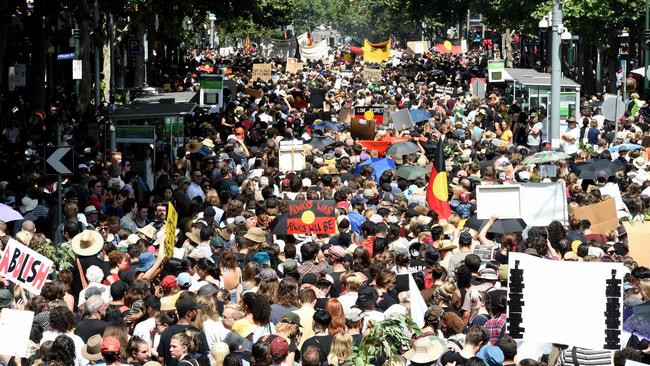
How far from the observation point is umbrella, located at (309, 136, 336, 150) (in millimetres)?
28205

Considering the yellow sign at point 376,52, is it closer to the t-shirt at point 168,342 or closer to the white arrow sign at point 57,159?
the white arrow sign at point 57,159

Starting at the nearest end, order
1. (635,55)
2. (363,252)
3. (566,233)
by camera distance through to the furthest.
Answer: (363,252) → (566,233) → (635,55)

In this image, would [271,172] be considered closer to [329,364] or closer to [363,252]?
[363,252]

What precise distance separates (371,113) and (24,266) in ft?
72.1

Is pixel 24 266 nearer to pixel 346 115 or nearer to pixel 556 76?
pixel 556 76

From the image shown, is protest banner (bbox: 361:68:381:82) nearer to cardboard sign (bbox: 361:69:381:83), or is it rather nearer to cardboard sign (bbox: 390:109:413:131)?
cardboard sign (bbox: 361:69:381:83)

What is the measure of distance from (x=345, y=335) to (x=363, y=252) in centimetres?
339

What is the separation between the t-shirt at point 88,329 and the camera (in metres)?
11.3

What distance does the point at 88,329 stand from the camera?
37.1ft

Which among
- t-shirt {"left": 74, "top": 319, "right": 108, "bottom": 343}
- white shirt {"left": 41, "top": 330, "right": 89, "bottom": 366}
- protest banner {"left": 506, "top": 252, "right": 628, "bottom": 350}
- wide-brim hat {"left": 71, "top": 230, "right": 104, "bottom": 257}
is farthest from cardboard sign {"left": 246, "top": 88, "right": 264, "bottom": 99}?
protest banner {"left": 506, "top": 252, "right": 628, "bottom": 350}

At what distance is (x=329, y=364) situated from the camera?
1052 centimetres

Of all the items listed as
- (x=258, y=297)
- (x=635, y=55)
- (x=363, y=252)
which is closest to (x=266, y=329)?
(x=258, y=297)

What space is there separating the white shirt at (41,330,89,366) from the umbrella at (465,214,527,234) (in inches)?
280

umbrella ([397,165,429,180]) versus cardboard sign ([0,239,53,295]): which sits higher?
cardboard sign ([0,239,53,295])
